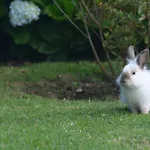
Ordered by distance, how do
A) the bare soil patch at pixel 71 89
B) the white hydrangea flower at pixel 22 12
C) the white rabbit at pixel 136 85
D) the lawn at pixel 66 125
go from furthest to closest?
1. the white hydrangea flower at pixel 22 12
2. the bare soil patch at pixel 71 89
3. the white rabbit at pixel 136 85
4. the lawn at pixel 66 125

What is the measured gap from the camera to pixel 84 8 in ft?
39.4

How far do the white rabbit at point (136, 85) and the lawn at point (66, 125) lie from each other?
0.18m

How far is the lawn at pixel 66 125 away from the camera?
24.1 ft

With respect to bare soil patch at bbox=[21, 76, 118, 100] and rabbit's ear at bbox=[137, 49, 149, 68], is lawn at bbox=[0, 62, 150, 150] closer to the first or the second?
bare soil patch at bbox=[21, 76, 118, 100]

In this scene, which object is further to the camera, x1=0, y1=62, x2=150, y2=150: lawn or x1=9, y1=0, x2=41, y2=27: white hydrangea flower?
x1=9, y1=0, x2=41, y2=27: white hydrangea flower

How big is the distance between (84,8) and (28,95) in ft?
5.97

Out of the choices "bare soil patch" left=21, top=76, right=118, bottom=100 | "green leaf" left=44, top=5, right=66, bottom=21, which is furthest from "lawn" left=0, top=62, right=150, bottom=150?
"green leaf" left=44, top=5, right=66, bottom=21

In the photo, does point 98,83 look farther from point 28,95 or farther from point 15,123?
point 15,123

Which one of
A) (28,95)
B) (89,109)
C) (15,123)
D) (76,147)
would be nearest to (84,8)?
(28,95)

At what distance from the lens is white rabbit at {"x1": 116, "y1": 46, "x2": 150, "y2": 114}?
8938mm

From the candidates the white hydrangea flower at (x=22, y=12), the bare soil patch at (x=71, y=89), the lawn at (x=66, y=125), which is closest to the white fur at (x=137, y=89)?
the lawn at (x=66, y=125)

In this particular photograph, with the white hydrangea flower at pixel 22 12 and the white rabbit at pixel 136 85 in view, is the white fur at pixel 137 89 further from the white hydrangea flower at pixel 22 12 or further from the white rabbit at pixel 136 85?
the white hydrangea flower at pixel 22 12

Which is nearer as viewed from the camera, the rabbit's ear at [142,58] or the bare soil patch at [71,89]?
the rabbit's ear at [142,58]

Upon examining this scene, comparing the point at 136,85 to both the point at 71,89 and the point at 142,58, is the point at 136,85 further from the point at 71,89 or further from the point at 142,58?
the point at 71,89
